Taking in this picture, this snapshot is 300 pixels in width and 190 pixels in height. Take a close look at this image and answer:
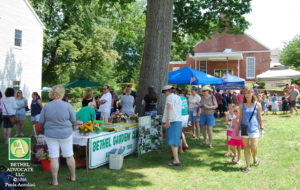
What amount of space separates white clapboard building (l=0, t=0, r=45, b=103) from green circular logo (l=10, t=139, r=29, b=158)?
14.8 meters

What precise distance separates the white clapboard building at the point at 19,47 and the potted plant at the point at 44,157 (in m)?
15.6

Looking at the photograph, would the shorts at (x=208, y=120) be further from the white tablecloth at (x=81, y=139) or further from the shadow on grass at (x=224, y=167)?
the white tablecloth at (x=81, y=139)

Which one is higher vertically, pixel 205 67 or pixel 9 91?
pixel 205 67

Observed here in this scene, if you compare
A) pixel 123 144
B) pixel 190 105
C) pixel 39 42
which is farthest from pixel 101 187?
pixel 39 42

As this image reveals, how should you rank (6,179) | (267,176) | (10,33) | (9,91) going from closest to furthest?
(6,179), (267,176), (9,91), (10,33)

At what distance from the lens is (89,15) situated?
29953 millimetres

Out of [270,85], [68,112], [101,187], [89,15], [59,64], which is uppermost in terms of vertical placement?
[89,15]

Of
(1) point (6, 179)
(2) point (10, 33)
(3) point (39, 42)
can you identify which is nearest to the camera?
(1) point (6, 179)

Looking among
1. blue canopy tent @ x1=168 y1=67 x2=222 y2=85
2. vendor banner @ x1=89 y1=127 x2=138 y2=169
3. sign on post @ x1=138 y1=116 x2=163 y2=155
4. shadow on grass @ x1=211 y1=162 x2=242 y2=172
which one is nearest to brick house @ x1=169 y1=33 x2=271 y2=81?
blue canopy tent @ x1=168 y1=67 x2=222 y2=85

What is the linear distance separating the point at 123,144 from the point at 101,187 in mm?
1964

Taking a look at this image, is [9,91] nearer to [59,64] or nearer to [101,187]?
[101,187]

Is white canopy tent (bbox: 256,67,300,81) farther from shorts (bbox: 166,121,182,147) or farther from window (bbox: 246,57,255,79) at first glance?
shorts (bbox: 166,121,182,147)

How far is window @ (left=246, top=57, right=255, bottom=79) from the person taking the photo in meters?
33.4

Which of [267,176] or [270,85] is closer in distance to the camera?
[267,176]
